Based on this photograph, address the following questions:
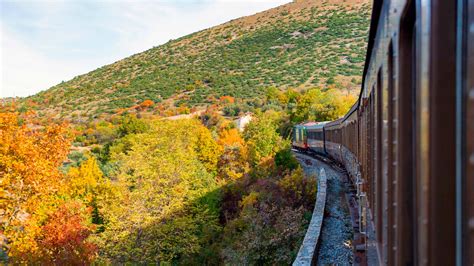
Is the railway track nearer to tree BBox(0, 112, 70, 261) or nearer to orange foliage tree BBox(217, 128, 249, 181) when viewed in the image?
tree BBox(0, 112, 70, 261)

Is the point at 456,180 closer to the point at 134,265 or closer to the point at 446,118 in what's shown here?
the point at 446,118

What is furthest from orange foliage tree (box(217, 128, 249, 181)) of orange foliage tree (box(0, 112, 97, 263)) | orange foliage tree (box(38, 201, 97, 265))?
orange foliage tree (box(0, 112, 97, 263))

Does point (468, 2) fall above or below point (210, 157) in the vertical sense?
above

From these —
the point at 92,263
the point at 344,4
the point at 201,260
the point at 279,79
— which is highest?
the point at 344,4

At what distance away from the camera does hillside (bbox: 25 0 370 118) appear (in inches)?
2574

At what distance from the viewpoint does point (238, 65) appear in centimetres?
7381

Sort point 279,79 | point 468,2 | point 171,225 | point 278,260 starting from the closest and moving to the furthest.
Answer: point 468,2
point 278,260
point 171,225
point 279,79

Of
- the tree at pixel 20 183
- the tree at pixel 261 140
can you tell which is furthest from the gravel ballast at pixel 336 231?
the tree at pixel 261 140

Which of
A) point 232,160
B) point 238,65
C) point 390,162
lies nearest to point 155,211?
point 232,160

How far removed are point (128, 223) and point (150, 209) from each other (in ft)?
4.30

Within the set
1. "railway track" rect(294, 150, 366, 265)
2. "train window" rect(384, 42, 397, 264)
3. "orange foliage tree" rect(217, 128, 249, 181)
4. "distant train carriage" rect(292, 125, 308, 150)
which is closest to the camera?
"train window" rect(384, 42, 397, 264)

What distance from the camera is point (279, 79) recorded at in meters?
65.9

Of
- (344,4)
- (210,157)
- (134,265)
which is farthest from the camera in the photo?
(344,4)

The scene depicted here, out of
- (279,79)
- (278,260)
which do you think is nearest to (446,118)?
(278,260)
